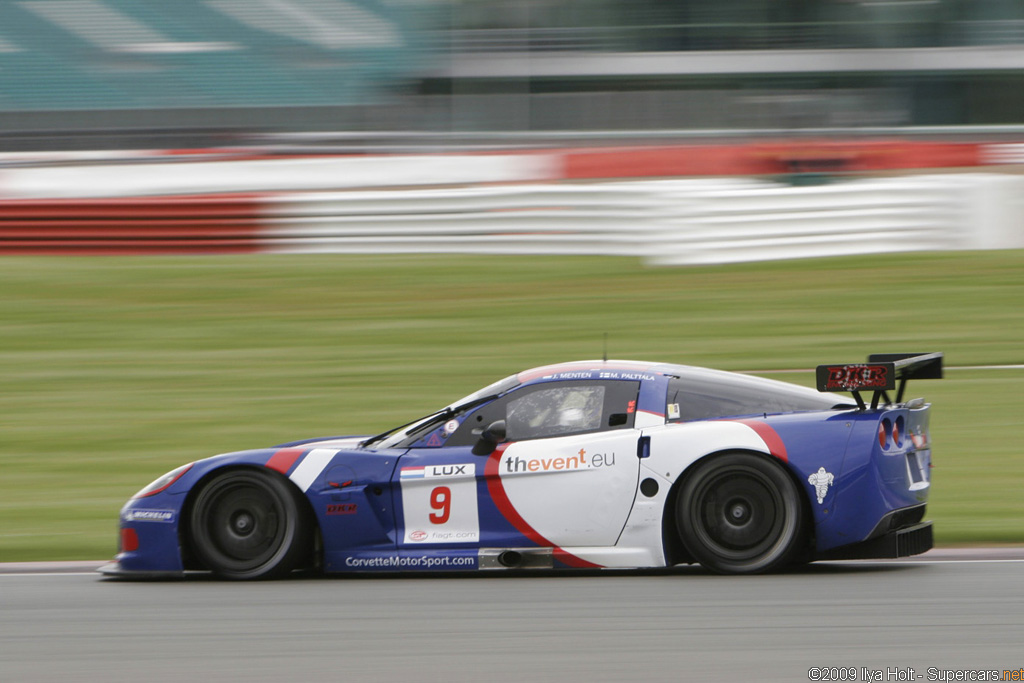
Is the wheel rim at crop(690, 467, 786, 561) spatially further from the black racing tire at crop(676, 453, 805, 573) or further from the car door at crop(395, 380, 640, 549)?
the car door at crop(395, 380, 640, 549)

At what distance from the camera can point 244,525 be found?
20.8ft

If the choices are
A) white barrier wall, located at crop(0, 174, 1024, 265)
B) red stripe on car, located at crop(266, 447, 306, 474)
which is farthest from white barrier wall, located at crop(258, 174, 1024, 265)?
red stripe on car, located at crop(266, 447, 306, 474)

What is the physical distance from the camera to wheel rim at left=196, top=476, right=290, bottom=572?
20.7ft

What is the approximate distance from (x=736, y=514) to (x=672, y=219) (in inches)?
383

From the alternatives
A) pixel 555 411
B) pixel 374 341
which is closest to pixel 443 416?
pixel 555 411

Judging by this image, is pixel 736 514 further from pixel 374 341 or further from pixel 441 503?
pixel 374 341

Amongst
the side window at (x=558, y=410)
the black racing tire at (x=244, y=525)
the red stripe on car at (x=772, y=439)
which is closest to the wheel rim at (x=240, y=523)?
the black racing tire at (x=244, y=525)

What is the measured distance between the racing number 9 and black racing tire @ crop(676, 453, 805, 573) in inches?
42.1

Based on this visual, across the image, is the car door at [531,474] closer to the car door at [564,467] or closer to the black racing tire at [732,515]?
the car door at [564,467]

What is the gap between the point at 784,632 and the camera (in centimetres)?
482

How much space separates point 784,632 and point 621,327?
28.7 ft

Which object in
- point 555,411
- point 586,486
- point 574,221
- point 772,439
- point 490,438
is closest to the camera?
point 772,439

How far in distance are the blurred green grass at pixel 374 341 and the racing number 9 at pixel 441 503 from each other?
2.29 m

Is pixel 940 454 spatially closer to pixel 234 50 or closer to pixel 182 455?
pixel 182 455
